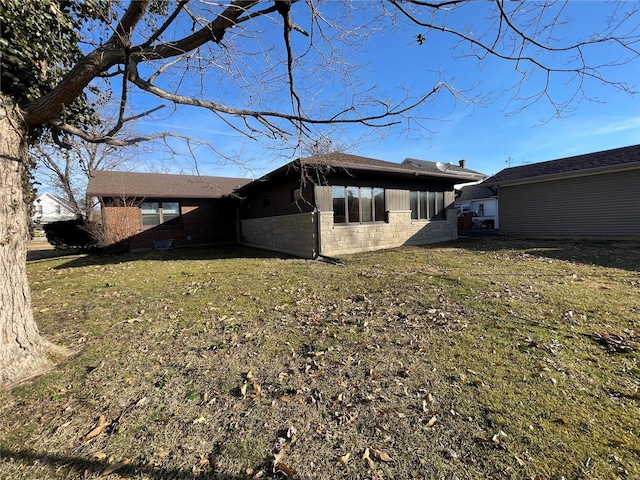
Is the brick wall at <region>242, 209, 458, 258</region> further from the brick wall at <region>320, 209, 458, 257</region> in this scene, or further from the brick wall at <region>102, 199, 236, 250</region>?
the brick wall at <region>102, 199, 236, 250</region>

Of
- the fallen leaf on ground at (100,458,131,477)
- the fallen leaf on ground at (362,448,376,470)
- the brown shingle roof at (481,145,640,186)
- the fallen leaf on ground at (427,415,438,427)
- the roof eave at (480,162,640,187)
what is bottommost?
the fallen leaf on ground at (362,448,376,470)

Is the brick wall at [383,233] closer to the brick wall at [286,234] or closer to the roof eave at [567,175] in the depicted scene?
the brick wall at [286,234]

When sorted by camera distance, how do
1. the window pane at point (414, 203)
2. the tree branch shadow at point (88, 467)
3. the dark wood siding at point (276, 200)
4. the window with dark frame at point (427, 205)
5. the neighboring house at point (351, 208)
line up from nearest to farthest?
the tree branch shadow at point (88, 467) → the neighboring house at point (351, 208) → the dark wood siding at point (276, 200) → the window pane at point (414, 203) → the window with dark frame at point (427, 205)

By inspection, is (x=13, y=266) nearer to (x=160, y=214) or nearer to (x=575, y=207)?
(x=160, y=214)

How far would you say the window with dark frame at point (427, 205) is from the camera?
13.0 metres

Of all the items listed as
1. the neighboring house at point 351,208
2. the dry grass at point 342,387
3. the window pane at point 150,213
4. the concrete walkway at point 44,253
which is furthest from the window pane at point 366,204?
the concrete walkway at point 44,253

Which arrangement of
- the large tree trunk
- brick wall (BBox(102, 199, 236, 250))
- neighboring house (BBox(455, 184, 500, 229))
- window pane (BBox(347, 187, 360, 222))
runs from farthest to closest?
neighboring house (BBox(455, 184, 500, 229))
brick wall (BBox(102, 199, 236, 250))
window pane (BBox(347, 187, 360, 222))
the large tree trunk

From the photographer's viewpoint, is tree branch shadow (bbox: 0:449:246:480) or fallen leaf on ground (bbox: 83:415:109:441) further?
fallen leaf on ground (bbox: 83:415:109:441)

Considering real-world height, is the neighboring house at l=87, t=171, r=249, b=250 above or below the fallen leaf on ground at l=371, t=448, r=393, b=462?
above

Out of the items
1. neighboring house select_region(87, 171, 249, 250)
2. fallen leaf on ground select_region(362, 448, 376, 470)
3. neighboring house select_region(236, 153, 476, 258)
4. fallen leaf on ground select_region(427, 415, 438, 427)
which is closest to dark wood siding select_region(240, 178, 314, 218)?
neighboring house select_region(236, 153, 476, 258)

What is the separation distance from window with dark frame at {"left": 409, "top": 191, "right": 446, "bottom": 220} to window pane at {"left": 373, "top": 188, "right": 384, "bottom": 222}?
1781 millimetres

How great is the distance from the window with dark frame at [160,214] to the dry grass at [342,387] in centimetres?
1052

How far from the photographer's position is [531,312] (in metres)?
4.34

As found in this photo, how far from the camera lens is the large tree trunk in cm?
280
